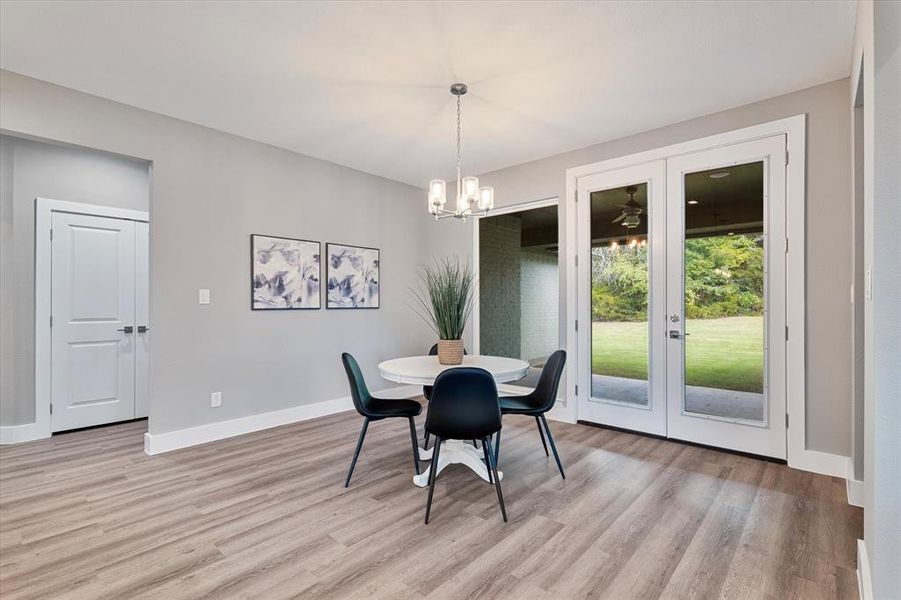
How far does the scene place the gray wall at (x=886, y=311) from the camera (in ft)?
4.45

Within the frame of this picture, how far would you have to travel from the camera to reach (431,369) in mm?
2734

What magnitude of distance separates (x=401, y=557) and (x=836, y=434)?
9.85ft

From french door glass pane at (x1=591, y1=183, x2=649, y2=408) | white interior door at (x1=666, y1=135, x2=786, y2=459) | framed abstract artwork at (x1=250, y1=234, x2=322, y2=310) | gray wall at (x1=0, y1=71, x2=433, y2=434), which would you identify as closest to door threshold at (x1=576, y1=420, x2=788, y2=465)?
white interior door at (x1=666, y1=135, x2=786, y2=459)

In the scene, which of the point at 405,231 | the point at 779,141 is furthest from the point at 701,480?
the point at 405,231

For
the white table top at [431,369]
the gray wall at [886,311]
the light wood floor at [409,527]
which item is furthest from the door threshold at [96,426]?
the gray wall at [886,311]

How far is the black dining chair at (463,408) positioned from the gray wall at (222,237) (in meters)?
2.37

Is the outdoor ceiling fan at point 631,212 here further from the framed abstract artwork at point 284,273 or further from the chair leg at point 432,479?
the framed abstract artwork at point 284,273

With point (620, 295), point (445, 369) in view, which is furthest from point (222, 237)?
point (620, 295)

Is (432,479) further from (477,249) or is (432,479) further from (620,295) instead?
(477,249)

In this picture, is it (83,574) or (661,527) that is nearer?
(83,574)

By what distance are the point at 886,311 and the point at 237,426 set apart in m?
4.30

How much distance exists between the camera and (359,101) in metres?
3.11

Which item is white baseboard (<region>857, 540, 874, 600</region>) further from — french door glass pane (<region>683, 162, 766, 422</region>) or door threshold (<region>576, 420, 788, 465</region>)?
french door glass pane (<region>683, 162, 766, 422</region>)

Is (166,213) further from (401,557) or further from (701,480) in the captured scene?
(701,480)
